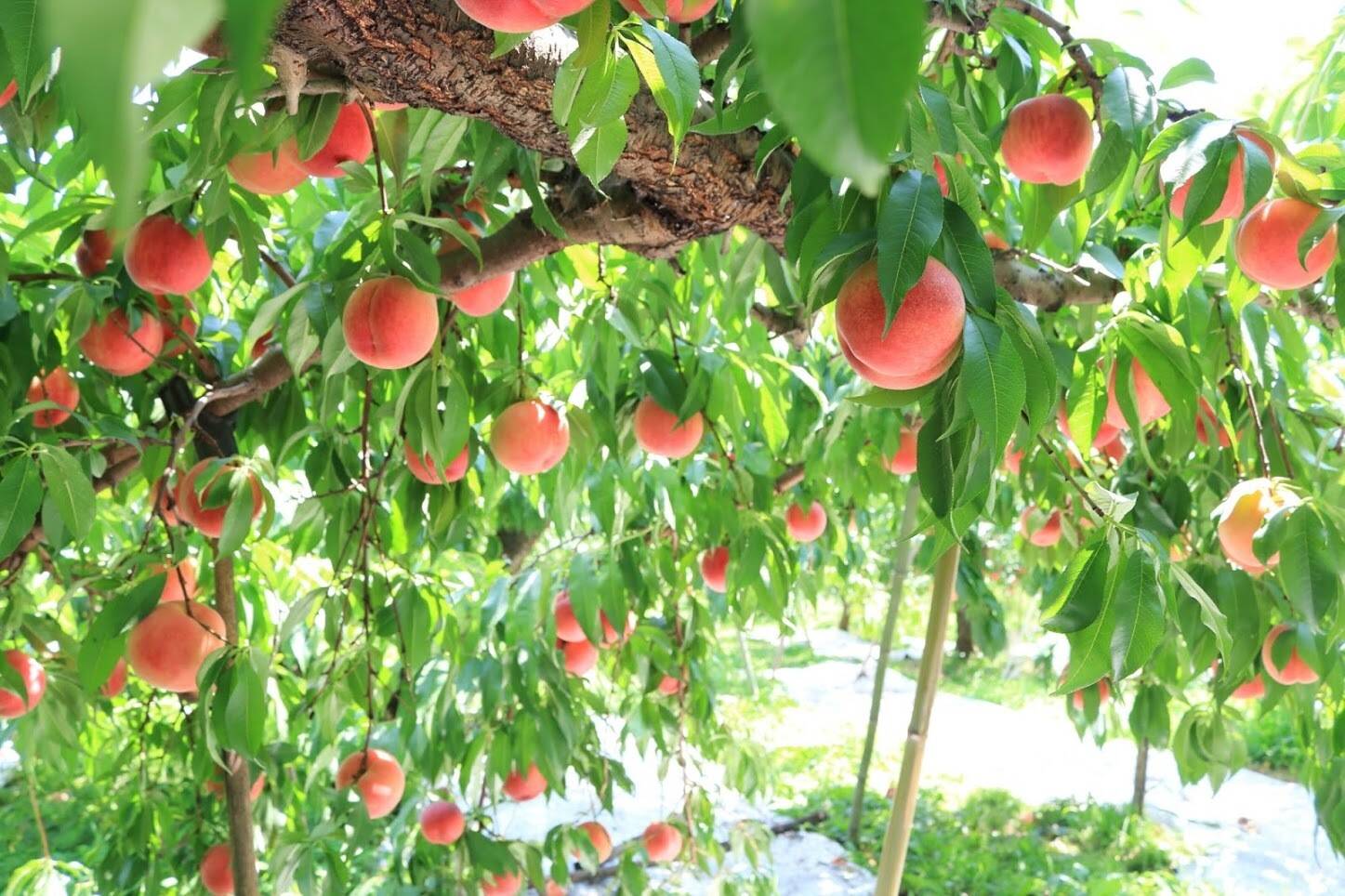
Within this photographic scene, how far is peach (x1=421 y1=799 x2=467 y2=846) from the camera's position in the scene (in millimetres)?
1541

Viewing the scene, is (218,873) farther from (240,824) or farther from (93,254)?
(93,254)

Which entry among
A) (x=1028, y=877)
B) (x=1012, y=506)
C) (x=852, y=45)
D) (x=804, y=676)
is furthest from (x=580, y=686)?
(x=804, y=676)

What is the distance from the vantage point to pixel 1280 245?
2.28ft

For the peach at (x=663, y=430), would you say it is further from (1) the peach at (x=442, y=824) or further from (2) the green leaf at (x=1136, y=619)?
(1) the peach at (x=442, y=824)

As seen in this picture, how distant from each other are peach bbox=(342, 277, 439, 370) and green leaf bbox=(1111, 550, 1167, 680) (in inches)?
20.6

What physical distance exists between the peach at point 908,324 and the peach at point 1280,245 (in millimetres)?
408

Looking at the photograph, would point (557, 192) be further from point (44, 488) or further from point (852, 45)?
point (852, 45)

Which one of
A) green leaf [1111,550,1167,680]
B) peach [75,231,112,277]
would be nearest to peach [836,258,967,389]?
green leaf [1111,550,1167,680]

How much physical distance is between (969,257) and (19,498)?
70cm

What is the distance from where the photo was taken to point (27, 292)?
3.34ft

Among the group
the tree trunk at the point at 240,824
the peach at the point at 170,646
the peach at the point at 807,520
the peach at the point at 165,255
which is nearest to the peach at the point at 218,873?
the tree trunk at the point at 240,824

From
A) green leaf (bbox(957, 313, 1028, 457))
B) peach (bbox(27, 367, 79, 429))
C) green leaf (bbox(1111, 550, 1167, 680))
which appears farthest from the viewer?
peach (bbox(27, 367, 79, 429))

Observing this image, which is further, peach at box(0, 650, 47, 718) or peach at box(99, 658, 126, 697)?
peach at box(99, 658, 126, 697)

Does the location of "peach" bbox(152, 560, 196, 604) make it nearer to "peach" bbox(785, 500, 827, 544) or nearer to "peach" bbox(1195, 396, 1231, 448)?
"peach" bbox(1195, 396, 1231, 448)
